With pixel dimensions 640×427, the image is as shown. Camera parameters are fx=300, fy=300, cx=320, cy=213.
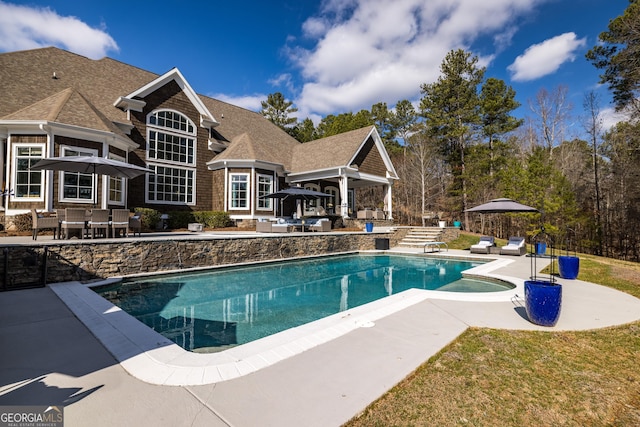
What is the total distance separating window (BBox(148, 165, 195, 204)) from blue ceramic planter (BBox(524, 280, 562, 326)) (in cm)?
1764

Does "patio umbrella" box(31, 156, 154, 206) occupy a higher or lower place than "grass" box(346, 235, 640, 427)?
higher

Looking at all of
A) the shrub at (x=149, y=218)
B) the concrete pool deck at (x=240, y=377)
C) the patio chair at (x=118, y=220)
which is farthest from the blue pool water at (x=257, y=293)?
the shrub at (x=149, y=218)

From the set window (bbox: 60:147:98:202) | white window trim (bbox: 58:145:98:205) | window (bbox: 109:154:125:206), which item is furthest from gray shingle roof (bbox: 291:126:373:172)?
window (bbox: 60:147:98:202)

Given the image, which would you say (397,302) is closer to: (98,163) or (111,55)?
(98,163)

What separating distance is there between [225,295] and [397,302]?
4.48 meters

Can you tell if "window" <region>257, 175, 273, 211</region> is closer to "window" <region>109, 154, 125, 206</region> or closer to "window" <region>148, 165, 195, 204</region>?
"window" <region>148, 165, 195, 204</region>

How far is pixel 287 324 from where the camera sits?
5.90 m

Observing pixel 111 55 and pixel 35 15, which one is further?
pixel 111 55

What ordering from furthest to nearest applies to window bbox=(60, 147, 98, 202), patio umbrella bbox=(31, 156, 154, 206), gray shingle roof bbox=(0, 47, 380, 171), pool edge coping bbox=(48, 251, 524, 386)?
gray shingle roof bbox=(0, 47, 380, 171), window bbox=(60, 147, 98, 202), patio umbrella bbox=(31, 156, 154, 206), pool edge coping bbox=(48, 251, 524, 386)

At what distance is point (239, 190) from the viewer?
18406 millimetres

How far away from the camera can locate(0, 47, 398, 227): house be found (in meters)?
12.1

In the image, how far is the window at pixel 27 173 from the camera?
12.0 m

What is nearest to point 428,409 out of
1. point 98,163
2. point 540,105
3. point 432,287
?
point 432,287

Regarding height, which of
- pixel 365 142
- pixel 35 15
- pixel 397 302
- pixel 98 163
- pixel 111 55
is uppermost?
pixel 111 55
